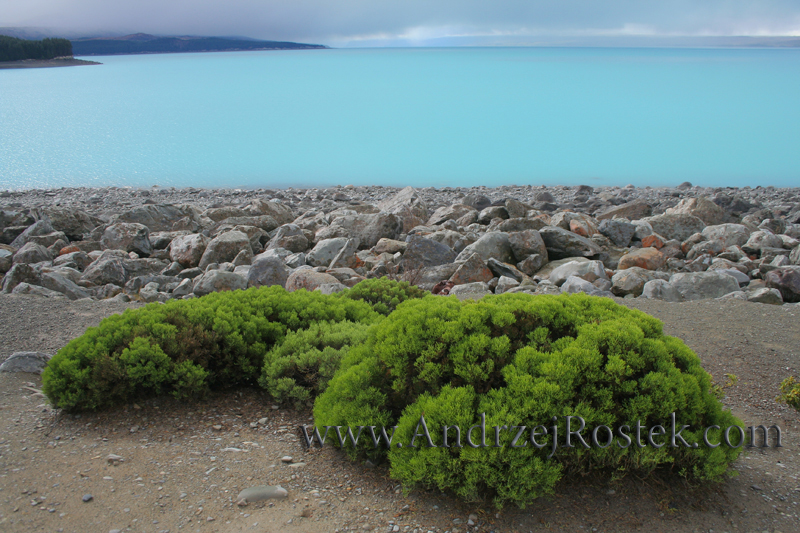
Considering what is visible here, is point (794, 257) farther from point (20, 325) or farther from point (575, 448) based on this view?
point (20, 325)

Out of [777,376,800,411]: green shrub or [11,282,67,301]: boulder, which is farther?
[11,282,67,301]: boulder

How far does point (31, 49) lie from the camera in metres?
81.4

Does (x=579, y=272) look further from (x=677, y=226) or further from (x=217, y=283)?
(x=217, y=283)

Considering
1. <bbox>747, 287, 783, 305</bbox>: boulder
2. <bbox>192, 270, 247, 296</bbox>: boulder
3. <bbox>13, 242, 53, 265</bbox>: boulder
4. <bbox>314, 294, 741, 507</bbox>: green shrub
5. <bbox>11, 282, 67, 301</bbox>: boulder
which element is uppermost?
<bbox>314, 294, 741, 507</bbox>: green shrub

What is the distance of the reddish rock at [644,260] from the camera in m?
9.22

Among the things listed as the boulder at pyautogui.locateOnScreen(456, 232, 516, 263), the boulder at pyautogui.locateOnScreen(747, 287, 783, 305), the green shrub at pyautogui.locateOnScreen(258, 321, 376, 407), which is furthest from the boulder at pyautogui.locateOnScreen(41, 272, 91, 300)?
the boulder at pyautogui.locateOnScreen(747, 287, 783, 305)

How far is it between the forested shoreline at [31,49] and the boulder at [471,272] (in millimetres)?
95906

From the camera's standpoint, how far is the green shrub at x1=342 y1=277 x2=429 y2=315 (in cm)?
607

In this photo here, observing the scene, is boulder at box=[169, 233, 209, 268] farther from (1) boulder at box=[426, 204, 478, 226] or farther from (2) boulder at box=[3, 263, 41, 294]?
(1) boulder at box=[426, 204, 478, 226]

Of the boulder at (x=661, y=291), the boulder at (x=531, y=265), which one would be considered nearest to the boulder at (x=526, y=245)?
the boulder at (x=531, y=265)

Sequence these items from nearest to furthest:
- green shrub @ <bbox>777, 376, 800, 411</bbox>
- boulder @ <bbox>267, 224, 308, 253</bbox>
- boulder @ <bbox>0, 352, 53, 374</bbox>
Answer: green shrub @ <bbox>777, 376, 800, 411</bbox>
boulder @ <bbox>0, 352, 53, 374</bbox>
boulder @ <bbox>267, 224, 308, 253</bbox>

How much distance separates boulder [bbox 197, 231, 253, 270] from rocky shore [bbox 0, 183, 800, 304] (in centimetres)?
3

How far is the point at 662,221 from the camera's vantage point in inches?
463

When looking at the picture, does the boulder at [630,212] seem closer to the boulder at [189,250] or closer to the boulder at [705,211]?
the boulder at [705,211]
